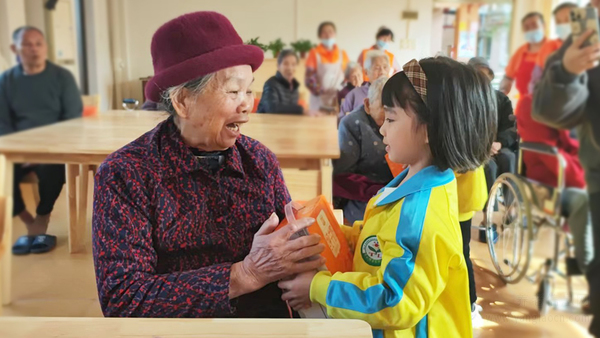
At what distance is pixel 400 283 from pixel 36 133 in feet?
2.08

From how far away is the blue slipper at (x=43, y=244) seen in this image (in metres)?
0.97

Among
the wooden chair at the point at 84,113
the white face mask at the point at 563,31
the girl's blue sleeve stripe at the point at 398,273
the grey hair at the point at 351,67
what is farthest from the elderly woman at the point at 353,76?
the wooden chair at the point at 84,113

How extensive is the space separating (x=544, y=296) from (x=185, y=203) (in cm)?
63

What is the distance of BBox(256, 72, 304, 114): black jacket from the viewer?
3.03 feet

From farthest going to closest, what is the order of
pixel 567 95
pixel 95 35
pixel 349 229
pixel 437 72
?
pixel 349 229, pixel 95 35, pixel 437 72, pixel 567 95

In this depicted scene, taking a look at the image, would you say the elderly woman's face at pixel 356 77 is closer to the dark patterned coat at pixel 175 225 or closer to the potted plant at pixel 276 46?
the potted plant at pixel 276 46

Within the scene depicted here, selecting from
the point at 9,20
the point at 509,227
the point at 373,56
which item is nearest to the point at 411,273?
the point at 509,227

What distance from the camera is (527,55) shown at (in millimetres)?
677

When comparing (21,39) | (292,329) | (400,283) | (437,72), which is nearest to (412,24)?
(437,72)

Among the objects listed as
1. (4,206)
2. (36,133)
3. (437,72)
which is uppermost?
(437,72)

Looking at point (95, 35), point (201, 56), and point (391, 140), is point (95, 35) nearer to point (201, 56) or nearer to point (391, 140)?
point (201, 56)

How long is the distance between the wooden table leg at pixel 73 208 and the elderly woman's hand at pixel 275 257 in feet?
1.09

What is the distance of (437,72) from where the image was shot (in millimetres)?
756

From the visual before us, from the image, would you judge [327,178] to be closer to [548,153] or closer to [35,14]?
[548,153]
